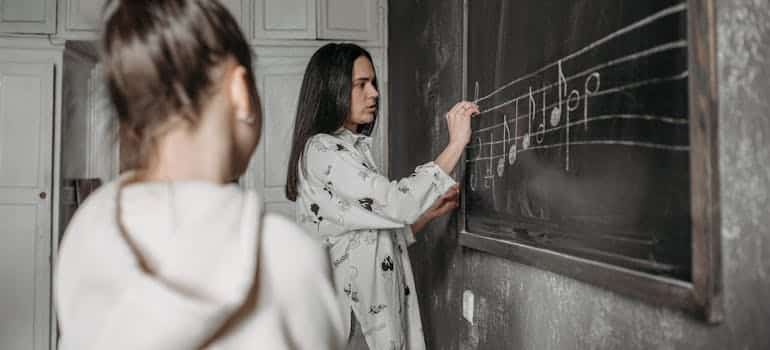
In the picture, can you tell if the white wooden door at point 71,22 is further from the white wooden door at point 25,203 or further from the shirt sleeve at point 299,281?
the shirt sleeve at point 299,281

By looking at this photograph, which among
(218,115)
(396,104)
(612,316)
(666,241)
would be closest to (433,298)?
(396,104)

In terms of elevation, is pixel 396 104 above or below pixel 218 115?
above

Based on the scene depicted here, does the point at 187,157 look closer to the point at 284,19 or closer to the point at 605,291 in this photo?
the point at 605,291

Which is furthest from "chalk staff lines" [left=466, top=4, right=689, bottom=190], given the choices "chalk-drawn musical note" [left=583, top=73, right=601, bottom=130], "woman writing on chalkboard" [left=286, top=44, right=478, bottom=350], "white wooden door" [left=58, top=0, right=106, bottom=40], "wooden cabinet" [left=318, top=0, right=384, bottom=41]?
"white wooden door" [left=58, top=0, right=106, bottom=40]

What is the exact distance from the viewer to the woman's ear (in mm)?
636

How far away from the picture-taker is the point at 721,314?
659 millimetres

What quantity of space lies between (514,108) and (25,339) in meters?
3.29

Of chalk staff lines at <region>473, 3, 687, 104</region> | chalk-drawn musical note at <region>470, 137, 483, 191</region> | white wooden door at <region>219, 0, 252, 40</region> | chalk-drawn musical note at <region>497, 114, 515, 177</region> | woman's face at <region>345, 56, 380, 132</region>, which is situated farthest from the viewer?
white wooden door at <region>219, 0, 252, 40</region>

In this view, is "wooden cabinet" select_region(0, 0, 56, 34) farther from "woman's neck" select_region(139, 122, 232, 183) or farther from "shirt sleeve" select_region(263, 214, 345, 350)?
"shirt sleeve" select_region(263, 214, 345, 350)

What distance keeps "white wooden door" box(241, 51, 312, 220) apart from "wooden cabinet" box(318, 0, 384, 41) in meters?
0.21

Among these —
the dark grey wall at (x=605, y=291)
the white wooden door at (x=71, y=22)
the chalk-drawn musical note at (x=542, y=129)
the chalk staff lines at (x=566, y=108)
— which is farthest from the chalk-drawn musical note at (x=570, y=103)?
the white wooden door at (x=71, y=22)

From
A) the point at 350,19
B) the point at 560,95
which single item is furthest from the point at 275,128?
the point at 560,95

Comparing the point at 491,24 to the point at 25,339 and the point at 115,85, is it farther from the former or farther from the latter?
the point at 25,339

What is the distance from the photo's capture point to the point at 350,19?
3.62 meters
